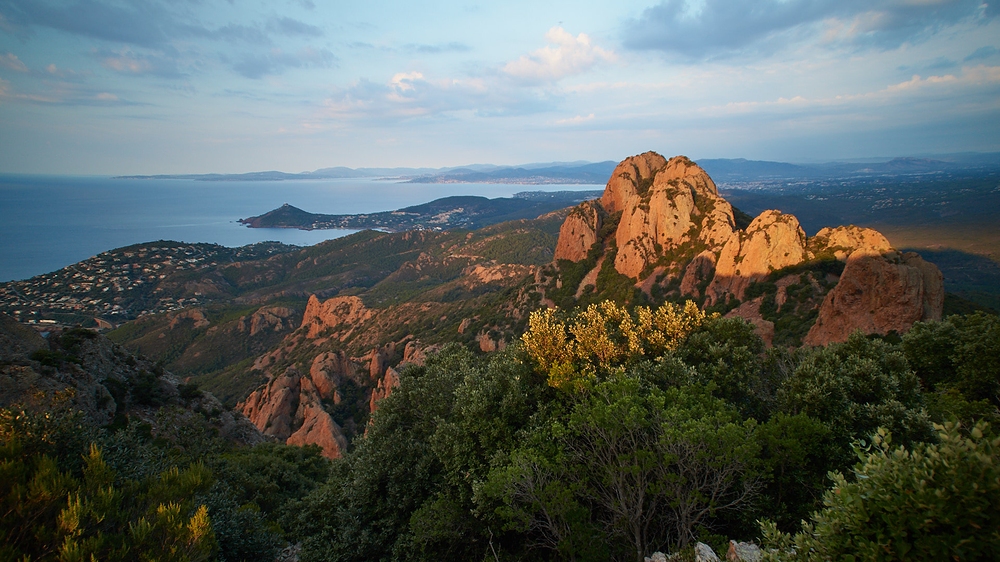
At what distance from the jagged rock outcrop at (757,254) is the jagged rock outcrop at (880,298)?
43.4 ft

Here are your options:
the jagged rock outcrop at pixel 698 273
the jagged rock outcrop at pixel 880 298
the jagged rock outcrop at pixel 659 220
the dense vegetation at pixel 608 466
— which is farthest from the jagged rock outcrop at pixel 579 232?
the dense vegetation at pixel 608 466

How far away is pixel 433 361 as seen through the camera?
79.7 ft

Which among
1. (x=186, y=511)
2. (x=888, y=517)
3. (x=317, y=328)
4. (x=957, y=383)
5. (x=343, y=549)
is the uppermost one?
(x=888, y=517)

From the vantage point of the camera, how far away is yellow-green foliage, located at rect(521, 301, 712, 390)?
16922mm

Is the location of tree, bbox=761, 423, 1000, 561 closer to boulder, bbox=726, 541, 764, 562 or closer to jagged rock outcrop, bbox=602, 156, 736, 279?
boulder, bbox=726, 541, 764, 562

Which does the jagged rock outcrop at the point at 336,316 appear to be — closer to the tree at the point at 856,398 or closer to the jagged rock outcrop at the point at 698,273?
the jagged rock outcrop at the point at 698,273

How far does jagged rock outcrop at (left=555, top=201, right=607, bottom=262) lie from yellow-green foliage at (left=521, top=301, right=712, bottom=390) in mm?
52942

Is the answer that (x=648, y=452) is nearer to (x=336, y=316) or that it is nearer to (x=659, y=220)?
(x=659, y=220)

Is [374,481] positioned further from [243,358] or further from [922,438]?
[243,358]

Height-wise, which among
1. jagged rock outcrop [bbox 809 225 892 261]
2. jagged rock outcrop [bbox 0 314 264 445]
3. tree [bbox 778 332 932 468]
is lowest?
jagged rock outcrop [bbox 0 314 264 445]

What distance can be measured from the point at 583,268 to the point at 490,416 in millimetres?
58919

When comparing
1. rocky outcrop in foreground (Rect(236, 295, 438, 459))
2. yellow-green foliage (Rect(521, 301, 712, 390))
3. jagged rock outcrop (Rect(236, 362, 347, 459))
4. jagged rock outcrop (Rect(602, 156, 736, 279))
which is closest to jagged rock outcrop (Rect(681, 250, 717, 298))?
jagged rock outcrop (Rect(602, 156, 736, 279))

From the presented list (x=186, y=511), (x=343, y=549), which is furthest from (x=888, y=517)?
(x=343, y=549)

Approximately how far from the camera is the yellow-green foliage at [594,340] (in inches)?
666
